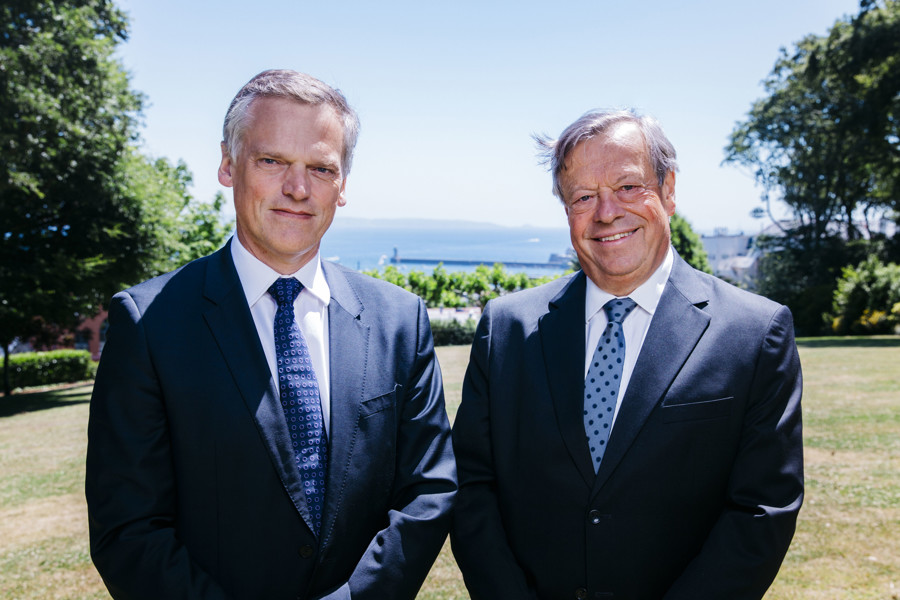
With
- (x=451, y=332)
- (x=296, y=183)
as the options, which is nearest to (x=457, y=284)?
(x=451, y=332)

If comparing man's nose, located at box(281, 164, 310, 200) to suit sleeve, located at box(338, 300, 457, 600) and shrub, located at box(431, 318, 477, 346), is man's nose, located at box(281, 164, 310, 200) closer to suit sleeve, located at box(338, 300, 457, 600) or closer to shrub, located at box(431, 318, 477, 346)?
suit sleeve, located at box(338, 300, 457, 600)

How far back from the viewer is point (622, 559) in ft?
7.71

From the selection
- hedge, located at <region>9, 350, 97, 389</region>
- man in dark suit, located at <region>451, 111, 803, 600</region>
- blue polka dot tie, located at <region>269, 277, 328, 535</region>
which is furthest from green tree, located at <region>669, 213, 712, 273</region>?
blue polka dot tie, located at <region>269, 277, 328, 535</region>

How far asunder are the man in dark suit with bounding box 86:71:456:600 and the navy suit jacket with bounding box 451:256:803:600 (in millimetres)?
268

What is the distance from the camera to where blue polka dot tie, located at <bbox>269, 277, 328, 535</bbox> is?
2215 millimetres

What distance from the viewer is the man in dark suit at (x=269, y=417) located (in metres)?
2.09

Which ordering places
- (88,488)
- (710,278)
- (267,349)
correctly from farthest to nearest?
(710,278) < (267,349) < (88,488)

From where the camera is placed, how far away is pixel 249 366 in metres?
2.20

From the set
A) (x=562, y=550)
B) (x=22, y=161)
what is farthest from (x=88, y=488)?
(x=22, y=161)

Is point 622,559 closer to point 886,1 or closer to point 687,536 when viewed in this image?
point 687,536

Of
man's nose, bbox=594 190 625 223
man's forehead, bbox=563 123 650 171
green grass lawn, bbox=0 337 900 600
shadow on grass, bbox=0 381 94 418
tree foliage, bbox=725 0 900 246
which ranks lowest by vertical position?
shadow on grass, bbox=0 381 94 418

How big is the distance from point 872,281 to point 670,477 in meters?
29.1

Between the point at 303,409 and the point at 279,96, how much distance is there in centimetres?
100

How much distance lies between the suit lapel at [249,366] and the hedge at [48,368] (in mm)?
35362
